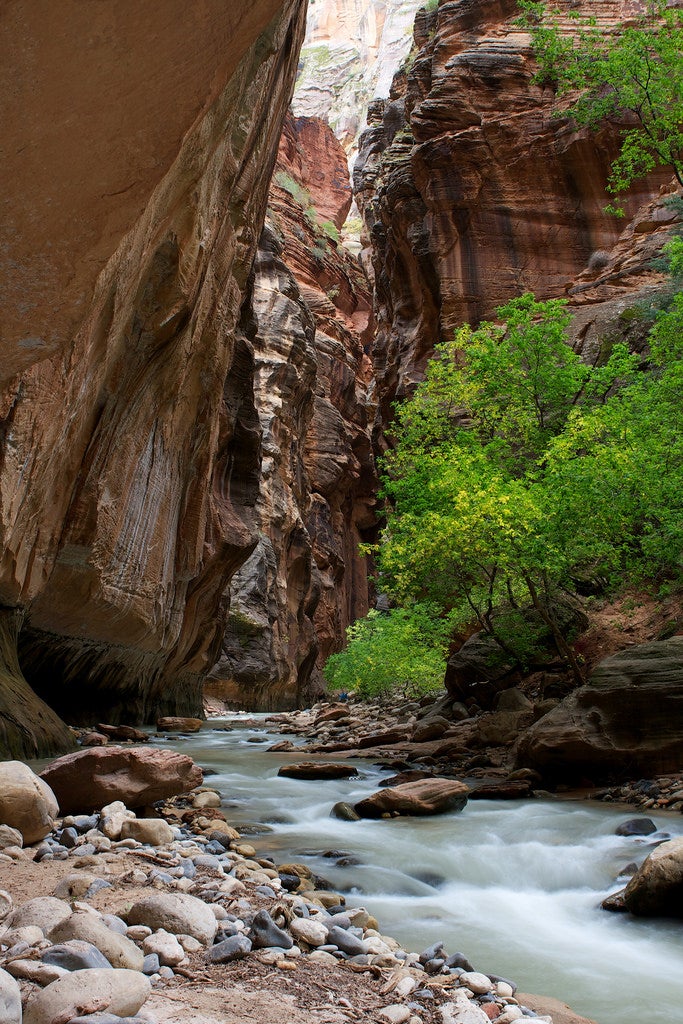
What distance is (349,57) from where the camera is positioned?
118 meters

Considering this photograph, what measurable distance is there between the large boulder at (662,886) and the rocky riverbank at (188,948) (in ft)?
5.76

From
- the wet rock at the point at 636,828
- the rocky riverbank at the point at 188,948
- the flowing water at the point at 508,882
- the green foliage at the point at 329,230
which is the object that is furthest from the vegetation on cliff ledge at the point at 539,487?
the green foliage at the point at 329,230

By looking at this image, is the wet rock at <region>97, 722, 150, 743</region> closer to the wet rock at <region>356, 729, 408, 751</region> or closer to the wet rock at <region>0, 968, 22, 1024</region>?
the wet rock at <region>356, 729, 408, 751</region>

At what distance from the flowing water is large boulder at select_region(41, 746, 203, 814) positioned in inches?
43.7

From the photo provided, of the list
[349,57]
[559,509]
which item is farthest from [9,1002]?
[349,57]

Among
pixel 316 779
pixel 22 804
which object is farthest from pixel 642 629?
pixel 22 804

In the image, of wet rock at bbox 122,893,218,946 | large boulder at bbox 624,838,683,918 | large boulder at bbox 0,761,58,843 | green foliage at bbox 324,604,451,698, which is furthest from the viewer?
green foliage at bbox 324,604,451,698

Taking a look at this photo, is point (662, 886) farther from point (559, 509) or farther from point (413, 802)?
point (559, 509)

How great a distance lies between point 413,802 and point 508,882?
203 centimetres

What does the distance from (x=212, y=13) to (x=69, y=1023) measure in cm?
353

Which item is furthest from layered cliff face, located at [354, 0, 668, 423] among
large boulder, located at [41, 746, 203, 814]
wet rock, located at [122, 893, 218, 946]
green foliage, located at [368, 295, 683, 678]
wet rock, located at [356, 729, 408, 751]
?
wet rock, located at [122, 893, 218, 946]

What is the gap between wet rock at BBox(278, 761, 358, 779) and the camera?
11156 millimetres

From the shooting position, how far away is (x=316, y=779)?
11.1 metres

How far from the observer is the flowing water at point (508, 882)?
4.55 metres
